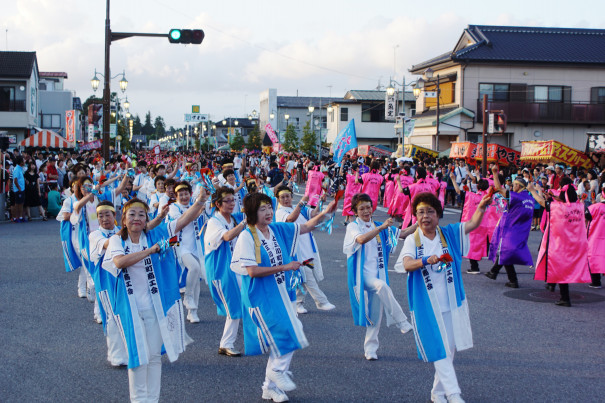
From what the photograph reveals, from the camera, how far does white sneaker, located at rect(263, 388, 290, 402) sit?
200 inches

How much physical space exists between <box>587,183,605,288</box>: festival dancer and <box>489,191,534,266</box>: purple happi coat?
0.94m

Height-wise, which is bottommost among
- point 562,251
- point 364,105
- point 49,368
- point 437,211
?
point 49,368

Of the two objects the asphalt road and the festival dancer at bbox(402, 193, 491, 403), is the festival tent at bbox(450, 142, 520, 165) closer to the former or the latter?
the asphalt road

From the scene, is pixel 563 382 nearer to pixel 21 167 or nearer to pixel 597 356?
pixel 597 356

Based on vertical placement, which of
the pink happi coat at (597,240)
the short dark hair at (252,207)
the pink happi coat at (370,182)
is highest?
the short dark hair at (252,207)

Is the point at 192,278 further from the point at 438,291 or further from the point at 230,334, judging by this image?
the point at 438,291

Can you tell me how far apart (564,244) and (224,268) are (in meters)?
4.82

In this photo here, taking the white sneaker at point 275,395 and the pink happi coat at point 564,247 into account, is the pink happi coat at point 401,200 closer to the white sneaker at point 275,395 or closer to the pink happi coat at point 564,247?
the pink happi coat at point 564,247

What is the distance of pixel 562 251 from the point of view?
883cm

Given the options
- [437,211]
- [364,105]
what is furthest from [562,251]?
[364,105]

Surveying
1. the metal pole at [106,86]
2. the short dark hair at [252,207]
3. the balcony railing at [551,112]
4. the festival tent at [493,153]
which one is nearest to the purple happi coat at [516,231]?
the short dark hair at [252,207]

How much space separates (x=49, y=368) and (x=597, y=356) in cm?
517

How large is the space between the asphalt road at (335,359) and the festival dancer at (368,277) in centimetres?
34

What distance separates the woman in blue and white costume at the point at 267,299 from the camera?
16.6 ft
